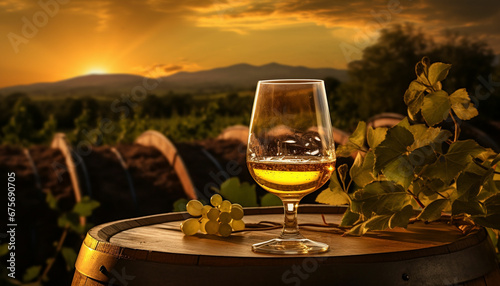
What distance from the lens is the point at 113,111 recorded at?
4.12 metres

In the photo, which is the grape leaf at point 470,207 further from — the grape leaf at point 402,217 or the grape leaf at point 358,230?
the grape leaf at point 358,230

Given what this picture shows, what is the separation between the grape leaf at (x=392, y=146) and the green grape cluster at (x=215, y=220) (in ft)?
1.22

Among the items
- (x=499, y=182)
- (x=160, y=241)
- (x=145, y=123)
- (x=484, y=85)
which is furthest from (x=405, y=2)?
(x=160, y=241)

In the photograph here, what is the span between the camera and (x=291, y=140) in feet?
4.04

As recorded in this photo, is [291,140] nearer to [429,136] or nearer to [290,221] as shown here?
[290,221]

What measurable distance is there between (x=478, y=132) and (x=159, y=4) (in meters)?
2.38

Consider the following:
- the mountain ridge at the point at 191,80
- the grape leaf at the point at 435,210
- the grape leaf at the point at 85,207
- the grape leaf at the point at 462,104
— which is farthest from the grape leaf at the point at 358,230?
the mountain ridge at the point at 191,80

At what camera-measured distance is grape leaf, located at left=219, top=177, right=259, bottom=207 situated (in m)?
2.04

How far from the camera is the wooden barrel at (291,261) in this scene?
1.04 meters

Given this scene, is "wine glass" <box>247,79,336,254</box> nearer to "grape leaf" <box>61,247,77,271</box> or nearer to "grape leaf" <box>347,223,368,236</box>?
"grape leaf" <box>347,223,368,236</box>

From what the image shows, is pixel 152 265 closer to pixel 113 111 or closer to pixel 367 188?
pixel 367 188

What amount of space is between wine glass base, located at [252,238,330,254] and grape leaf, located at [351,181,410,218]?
0.13m

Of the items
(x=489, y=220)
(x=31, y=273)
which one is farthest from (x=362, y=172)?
(x=31, y=273)

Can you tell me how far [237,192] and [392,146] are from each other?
923 mm
